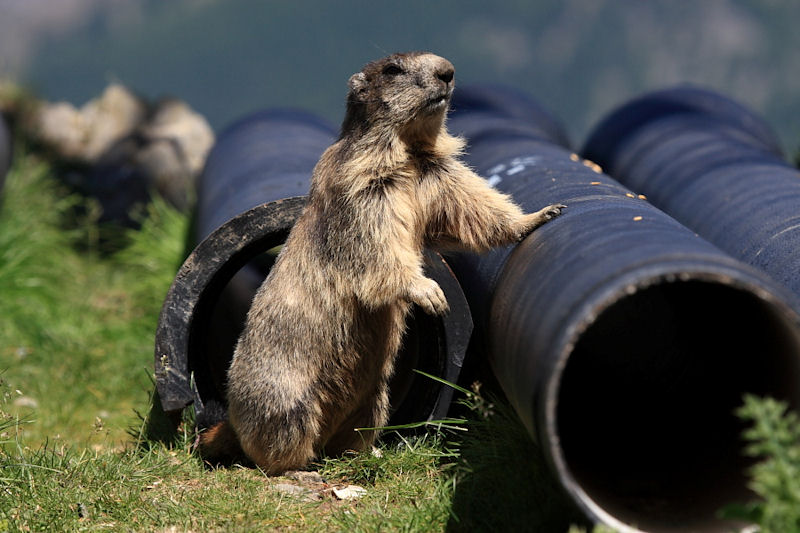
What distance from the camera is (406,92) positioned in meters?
4.21

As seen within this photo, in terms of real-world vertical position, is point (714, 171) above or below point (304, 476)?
above

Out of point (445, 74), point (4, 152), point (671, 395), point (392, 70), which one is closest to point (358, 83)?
point (392, 70)

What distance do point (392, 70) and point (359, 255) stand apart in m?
0.92

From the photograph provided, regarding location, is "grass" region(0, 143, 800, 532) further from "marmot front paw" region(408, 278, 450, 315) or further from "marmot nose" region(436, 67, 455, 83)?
"marmot nose" region(436, 67, 455, 83)

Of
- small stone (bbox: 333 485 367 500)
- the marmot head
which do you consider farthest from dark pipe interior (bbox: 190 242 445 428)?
the marmot head

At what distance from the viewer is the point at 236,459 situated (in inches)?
186

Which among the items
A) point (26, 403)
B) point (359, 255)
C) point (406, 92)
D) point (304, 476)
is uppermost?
point (406, 92)

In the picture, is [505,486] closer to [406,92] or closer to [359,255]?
[359,255]

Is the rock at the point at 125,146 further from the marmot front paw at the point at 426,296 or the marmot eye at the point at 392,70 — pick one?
the marmot front paw at the point at 426,296

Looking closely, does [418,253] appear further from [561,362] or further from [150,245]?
[150,245]

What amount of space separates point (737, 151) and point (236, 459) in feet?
12.3

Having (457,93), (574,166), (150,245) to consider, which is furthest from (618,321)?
(150,245)

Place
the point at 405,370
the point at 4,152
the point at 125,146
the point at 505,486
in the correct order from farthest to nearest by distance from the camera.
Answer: the point at 125,146 < the point at 4,152 < the point at 405,370 < the point at 505,486

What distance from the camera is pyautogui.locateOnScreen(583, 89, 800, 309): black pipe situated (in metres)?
4.53
